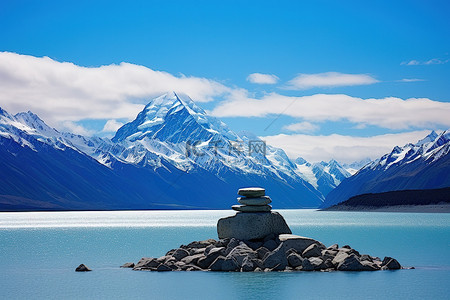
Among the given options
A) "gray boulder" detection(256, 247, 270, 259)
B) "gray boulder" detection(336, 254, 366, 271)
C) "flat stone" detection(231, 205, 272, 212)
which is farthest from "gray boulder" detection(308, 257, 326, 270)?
"flat stone" detection(231, 205, 272, 212)

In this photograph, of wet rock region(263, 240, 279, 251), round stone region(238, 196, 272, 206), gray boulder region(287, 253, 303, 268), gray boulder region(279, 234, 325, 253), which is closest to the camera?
gray boulder region(287, 253, 303, 268)

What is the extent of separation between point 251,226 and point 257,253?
11.9 ft

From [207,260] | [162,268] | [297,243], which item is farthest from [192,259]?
[297,243]

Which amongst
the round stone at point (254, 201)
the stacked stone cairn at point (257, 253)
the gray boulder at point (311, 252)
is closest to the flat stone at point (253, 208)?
the stacked stone cairn at point (257, 253)

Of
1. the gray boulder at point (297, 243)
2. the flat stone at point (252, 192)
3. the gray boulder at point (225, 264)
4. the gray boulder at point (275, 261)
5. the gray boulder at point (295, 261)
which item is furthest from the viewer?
the flat stone at point (252, 192)

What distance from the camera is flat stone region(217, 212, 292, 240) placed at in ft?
168

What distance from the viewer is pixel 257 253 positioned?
1887 inches

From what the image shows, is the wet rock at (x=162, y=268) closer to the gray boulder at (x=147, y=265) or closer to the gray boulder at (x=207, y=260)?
the gray boulder at (x=147, y=265)

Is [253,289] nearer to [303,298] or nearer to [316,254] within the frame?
[303,298]

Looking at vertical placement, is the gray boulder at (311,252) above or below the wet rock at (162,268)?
above

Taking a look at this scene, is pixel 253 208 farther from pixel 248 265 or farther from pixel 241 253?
pixel 248 265

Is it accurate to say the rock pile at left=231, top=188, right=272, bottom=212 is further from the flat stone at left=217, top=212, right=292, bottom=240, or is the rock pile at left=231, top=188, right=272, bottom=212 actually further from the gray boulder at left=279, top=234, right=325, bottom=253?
the gray boulder at left=279, top=234, right=325, bottom=253

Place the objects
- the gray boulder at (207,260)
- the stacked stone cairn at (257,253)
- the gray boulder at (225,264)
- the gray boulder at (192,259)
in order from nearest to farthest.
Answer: the stacked stone cairn at (257,253) → the gray boulder at (225,264) → the gray boulder at (207,260) → the gray boulder at (192,259)

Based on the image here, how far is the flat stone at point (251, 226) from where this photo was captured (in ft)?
168
